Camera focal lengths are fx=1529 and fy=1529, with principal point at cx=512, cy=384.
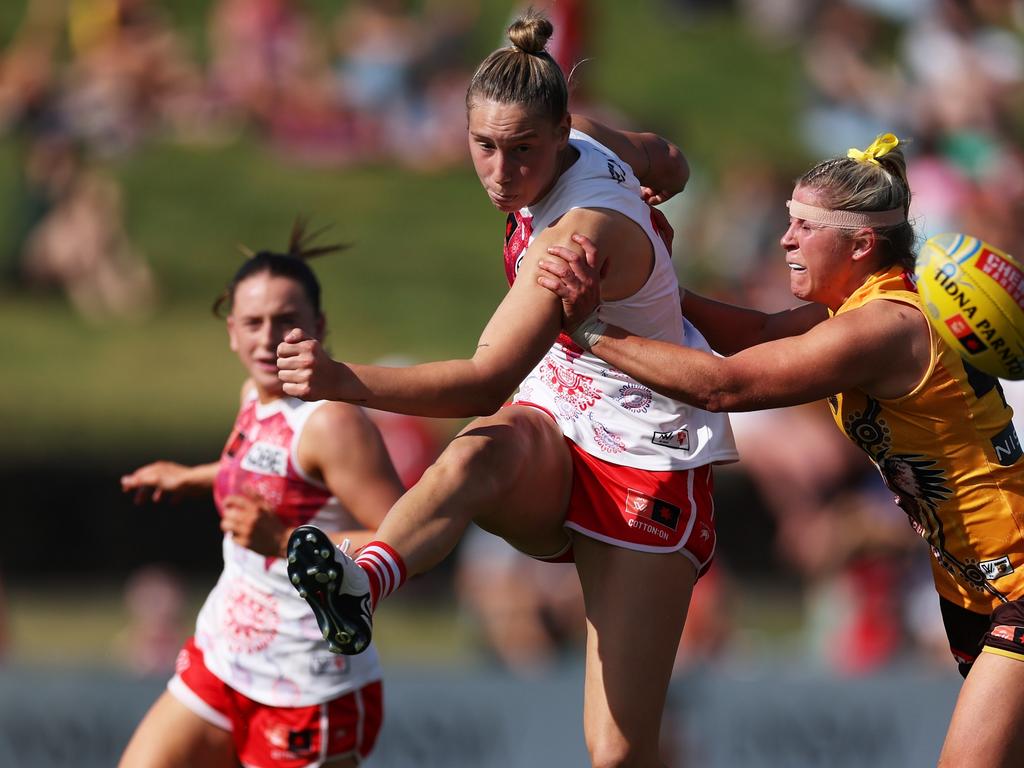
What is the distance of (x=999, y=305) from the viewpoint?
3.84 meters

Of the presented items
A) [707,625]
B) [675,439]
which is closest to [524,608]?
[707,625]

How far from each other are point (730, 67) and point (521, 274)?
467 inches

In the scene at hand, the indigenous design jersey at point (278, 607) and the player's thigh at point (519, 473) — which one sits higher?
the player's thigh at point (519, 473)

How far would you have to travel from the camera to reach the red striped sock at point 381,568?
3.47m

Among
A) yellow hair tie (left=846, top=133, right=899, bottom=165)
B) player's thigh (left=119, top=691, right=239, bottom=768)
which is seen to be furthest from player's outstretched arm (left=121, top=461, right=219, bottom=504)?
yellow hair tie (left=846, top=133, right=899, bottom=165)

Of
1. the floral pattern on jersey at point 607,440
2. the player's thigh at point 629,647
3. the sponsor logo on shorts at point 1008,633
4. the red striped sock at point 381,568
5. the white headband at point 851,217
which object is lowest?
the player's thigh at point 629,647

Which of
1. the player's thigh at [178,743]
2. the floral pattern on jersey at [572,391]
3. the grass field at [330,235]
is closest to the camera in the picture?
the floral pattern on jersey at [572,391]

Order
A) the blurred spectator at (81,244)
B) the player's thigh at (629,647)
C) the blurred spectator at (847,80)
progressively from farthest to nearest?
1. the blurred spectator at (847,80)
2. the blurred spectator at (81,244)
3. the player's thigh at (629,647)

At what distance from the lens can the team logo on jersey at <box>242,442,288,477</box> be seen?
4301mm

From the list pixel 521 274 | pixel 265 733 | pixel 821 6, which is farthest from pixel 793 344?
pixel 821 6

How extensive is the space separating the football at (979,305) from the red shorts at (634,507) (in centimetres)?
77

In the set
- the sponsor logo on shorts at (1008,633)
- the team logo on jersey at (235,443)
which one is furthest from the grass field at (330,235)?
the sponsor logo on shorts at (1008,633)

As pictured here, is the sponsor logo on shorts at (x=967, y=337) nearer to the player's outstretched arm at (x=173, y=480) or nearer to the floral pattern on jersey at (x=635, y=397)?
the floral pattern on jersey at (x=635, y=397)

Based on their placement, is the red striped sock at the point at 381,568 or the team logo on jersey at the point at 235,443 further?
the team logo on jersey at the point at 235,443
